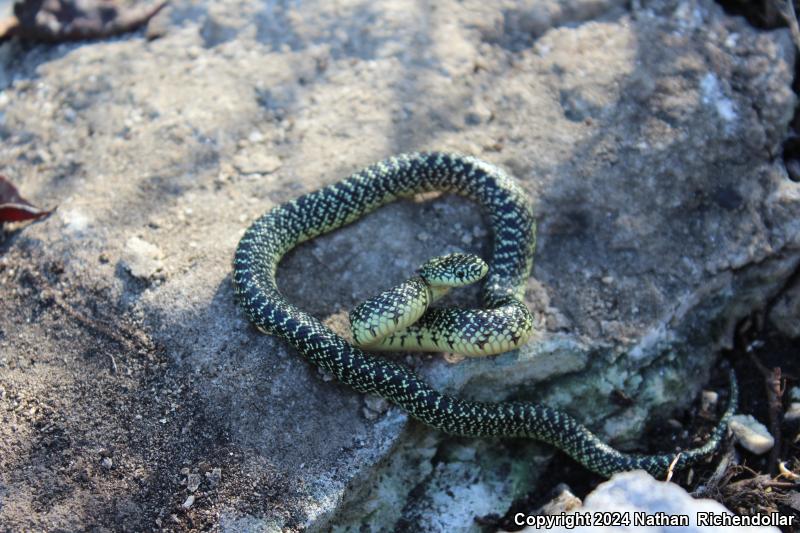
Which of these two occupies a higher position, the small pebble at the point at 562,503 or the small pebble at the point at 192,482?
the small pebble at the point at 192,482

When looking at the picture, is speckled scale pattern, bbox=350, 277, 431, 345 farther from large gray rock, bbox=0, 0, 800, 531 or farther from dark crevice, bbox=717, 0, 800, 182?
dark crevice, bbox=717, 0, 800, 182

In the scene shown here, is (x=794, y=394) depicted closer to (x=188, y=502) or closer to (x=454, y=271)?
(x=454, y=271)

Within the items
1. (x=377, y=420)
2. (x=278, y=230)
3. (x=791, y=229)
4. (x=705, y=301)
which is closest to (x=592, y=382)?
(x=705, y=301)

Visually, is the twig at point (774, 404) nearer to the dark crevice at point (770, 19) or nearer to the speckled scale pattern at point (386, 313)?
the dark crevice at point (770, 19)

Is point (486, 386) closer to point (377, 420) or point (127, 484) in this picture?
point (377, 420)

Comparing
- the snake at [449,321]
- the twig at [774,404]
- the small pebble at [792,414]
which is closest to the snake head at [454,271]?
the snake at [449,321]
